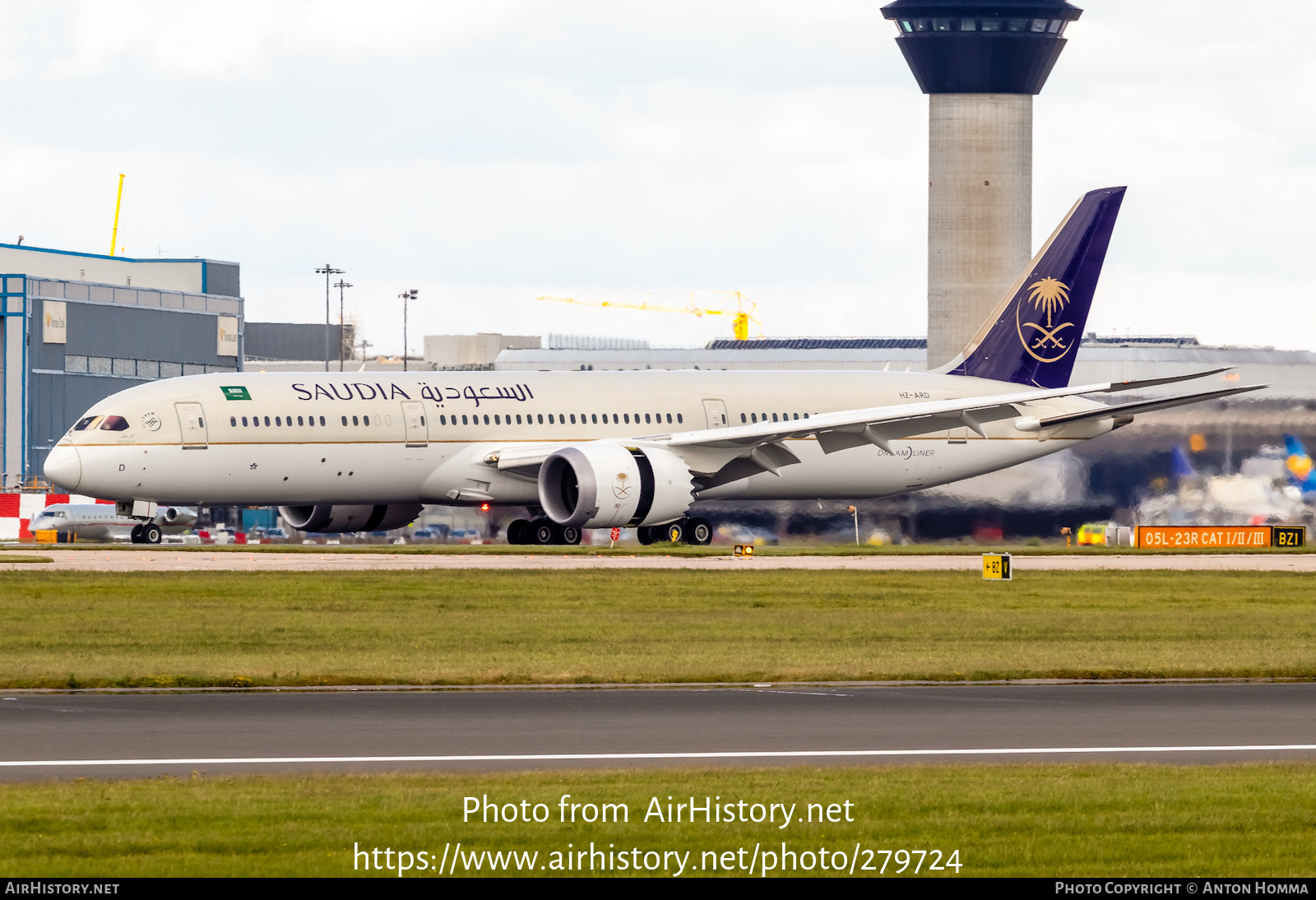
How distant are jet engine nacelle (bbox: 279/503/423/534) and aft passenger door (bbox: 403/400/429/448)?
2801 mm

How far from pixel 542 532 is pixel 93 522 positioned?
96.7 feet

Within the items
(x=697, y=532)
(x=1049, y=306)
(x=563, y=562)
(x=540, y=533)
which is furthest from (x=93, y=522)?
(x=1049, y=306)

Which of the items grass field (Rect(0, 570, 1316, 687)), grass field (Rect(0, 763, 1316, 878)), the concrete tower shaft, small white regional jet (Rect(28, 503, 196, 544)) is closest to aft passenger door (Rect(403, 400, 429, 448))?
grass field (Rect(0, 570, 1316, 687))

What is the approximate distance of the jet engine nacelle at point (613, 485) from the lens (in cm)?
4600

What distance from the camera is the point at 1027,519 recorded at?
55562 mm

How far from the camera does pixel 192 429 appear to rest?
148 ft

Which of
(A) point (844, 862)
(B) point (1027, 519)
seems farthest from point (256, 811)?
(B) point (1027, 519)

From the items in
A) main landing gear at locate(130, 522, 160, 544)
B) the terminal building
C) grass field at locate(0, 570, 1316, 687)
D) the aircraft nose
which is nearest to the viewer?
grass field at locate(0, 570, 1316, 687)

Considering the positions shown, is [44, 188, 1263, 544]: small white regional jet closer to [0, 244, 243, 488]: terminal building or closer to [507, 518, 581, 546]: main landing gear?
[507, 518, 581, 546]: main landing gear

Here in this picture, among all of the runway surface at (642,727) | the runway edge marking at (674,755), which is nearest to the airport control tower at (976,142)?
the runway surface at (642,727)

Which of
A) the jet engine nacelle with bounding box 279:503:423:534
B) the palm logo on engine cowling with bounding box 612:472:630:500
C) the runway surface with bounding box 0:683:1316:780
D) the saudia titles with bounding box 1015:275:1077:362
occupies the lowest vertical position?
the runway surface with bounding box 0:683:1316:780

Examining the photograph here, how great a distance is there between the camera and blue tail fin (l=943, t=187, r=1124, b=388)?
184ft

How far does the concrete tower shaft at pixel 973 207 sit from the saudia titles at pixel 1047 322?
66889mm

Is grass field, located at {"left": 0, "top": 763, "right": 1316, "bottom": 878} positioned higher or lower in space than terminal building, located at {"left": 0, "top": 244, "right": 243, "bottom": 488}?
lower
